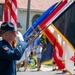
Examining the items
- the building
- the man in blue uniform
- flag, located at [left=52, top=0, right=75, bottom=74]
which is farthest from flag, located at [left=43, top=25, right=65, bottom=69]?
the building

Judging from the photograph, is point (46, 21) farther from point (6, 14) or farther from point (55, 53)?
point (6, 14)

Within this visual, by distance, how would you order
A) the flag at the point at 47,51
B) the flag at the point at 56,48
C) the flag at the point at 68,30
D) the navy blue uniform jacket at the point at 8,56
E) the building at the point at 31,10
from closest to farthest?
the navy blue uniform jacket at the point at 8,56
the flag at the point at 68,30
the flag at the point at 56,48
the flag at the point at 47,51
the building at the point at 31,10

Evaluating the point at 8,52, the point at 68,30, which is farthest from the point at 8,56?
the point at 68,30

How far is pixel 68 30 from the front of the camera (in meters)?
7.72

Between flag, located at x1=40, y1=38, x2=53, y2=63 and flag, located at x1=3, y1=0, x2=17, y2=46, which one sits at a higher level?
flag, located at x1=3, y1=0, x2=17, y2=46

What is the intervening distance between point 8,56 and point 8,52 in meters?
0.05

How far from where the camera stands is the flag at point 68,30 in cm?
750

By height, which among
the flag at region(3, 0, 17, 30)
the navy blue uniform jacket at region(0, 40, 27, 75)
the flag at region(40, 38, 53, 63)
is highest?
the flag at region(3, 0, 17, 30)

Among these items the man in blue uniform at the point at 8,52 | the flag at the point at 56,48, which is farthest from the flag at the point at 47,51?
the man in blue uniform at the point at 8,52

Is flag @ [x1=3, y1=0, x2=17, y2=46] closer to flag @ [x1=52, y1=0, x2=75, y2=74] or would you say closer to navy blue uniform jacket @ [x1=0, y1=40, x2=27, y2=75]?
flag @ [x1=52, y1=0, x2=75, y2=74]

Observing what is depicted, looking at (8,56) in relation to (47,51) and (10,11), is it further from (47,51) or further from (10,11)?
(47,51)

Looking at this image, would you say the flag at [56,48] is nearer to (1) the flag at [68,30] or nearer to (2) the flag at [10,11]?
(1) the flag at [68,30]

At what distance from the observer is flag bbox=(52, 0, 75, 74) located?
750 cm

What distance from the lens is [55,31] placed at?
→ 26.0ft
